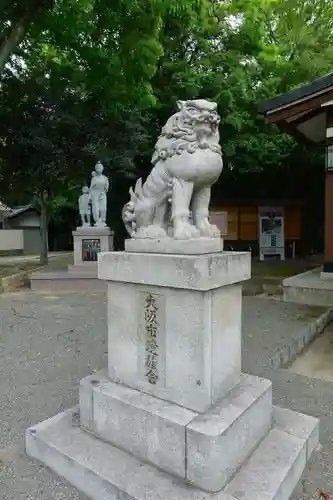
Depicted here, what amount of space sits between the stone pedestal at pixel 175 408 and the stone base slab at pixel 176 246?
3 centimetres

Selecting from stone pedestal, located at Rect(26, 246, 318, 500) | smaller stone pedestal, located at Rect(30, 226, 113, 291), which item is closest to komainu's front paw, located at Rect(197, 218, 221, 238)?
stone pedestal, located at Rect(26, 246, 318, 500)

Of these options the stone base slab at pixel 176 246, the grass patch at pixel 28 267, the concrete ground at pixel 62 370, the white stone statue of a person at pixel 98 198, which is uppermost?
the white stone statue of a person at pixel 98 198

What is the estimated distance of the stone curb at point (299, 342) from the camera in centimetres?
439

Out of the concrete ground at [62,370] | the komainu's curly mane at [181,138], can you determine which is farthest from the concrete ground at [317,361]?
the komainu's curly mane at [181,138]

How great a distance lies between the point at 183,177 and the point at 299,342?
3477mm

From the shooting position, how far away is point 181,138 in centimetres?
252

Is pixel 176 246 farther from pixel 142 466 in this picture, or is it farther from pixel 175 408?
pixel 142 466

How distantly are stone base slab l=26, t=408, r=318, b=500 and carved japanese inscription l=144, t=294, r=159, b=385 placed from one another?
0.52 m

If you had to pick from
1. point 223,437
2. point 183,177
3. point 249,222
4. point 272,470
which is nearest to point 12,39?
point 183,177

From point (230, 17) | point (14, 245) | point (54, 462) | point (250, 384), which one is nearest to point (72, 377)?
point (54, 462)

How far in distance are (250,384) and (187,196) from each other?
139 cm

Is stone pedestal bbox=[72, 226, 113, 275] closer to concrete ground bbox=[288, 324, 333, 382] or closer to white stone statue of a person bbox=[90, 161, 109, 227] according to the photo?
white stone statue of a person bbox=[90, 161, 109, 227]

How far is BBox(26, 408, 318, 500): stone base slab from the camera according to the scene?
2102 millimetres

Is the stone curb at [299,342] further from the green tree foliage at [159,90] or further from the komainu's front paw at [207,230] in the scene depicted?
A: the green tree foliage at [159,90]
